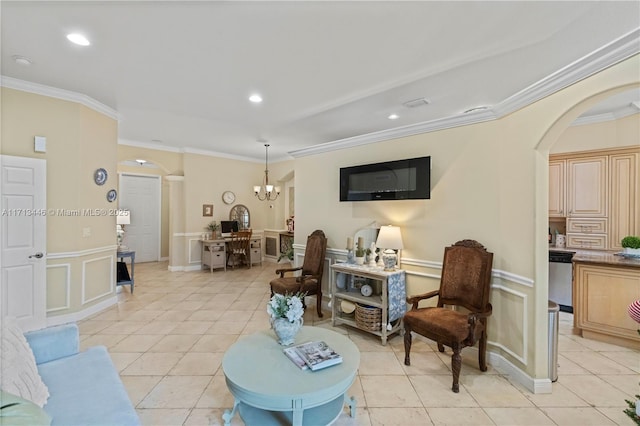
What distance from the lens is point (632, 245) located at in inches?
131

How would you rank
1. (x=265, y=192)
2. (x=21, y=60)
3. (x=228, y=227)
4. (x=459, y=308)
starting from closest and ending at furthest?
1. (x=21, y=60)
2. (x=459, y=308)
3. (x=228, y=227)
4. (x=265, y=192)

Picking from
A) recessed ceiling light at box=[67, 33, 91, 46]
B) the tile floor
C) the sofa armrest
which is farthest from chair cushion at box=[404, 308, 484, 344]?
recessed ceiling light at box=[67, 33, 91, 46]

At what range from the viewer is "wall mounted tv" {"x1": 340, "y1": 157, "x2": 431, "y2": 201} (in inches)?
124

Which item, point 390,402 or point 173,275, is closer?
point 390,402

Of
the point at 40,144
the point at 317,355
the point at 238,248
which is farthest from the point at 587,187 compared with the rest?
the point at 40,144

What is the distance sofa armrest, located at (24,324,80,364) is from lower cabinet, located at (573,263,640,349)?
477 cm

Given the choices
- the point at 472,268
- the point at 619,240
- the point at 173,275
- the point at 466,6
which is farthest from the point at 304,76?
the point at 173,275

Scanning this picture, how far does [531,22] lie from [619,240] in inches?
129

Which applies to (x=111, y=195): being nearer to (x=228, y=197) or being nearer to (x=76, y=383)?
(x=228, y=197)

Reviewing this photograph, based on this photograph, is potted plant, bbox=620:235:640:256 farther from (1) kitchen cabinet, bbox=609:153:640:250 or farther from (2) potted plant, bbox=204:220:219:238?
(2) potted plant, bbox=204:220:219:238

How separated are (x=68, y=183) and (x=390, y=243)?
4.01m

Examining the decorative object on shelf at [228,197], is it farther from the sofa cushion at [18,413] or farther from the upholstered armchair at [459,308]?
the sofa cushion at [18,413]

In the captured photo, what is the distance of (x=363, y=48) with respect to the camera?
249 centimetres

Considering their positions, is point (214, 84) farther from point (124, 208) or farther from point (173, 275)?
point (124, 208)
